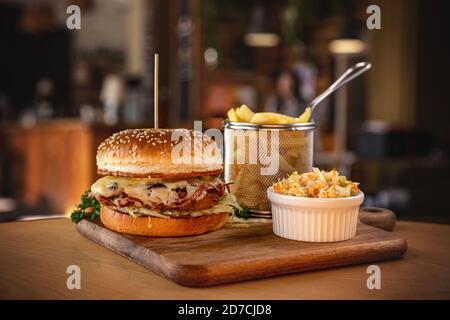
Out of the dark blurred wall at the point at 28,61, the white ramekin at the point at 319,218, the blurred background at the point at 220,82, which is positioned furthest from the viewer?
the dark blurred wall at the point at 28,61

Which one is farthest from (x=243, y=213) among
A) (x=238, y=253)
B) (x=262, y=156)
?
(x=238, y=253)

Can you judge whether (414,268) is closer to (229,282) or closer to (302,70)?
(229,282)

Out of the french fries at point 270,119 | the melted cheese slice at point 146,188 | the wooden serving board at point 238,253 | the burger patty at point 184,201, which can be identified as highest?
the french fries at point 270,119

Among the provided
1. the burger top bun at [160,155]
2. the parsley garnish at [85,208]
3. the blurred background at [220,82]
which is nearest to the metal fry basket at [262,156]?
the burger top bun at [160,155]

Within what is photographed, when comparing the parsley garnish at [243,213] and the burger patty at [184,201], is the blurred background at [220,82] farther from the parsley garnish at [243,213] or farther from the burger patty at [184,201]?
the burger patty at [184,201]

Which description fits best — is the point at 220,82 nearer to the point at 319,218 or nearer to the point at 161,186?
the point at 161,186

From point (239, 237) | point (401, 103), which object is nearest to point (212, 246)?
point (239, 237)
